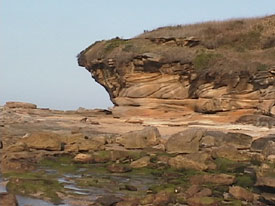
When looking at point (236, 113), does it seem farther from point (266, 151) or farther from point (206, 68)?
point (266, 151)

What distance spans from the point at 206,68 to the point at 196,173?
1381 centimetres

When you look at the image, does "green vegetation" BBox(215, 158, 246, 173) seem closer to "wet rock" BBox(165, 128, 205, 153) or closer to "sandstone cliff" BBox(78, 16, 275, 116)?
"wet rock" BBox(165, 128, 205, 153)

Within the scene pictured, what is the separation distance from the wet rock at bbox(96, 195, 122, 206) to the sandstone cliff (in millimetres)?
14789

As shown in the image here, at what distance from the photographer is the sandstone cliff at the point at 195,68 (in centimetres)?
2486

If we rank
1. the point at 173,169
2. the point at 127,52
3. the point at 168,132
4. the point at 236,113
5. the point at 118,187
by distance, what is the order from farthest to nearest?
the point at 127,52 → the point at 236,113 → the point at 168,132 → the point at 173,169 → the point at 118,187

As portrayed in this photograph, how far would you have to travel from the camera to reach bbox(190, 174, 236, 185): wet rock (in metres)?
11.7

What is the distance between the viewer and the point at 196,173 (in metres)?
12.8

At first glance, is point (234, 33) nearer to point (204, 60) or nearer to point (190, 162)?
point (204, 60)

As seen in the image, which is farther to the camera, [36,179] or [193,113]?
A: [193,113]

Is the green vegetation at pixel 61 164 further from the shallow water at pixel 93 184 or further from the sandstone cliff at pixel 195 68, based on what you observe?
the sandstone cliff at pixel 195 68

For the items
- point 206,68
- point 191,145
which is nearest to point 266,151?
point 191,145

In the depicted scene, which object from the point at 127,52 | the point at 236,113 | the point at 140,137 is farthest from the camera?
the point at 127,52

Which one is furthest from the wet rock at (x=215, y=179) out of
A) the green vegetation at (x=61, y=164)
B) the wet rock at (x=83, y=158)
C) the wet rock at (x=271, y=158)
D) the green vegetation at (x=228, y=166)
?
the wet rock at (x=83, y=158)

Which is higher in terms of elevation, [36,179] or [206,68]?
[206,68]
